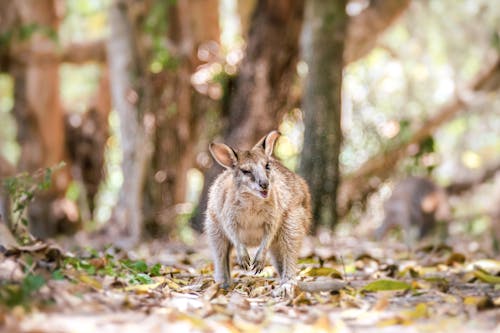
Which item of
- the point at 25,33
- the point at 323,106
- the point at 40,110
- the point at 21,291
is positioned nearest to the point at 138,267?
the point at 21,291

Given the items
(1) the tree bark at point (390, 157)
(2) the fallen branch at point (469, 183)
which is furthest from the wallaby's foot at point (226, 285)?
(2) the fallen branch at point (469, 183)

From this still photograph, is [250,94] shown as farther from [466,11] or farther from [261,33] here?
[466,11]

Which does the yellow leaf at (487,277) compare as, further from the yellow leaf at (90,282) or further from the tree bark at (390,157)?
the tree bark at (390,157)

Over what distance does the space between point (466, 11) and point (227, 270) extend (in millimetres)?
14757

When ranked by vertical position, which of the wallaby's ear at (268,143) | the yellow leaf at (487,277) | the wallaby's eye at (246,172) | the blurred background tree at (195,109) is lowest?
the yellow leaf at (487,277)

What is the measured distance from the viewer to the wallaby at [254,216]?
551 cm

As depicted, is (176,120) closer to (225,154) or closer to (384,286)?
(225,154)

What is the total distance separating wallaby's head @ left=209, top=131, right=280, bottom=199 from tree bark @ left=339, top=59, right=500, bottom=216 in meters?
6.66

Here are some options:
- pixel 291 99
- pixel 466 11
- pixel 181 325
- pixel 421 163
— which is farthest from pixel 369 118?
pixel 181 325

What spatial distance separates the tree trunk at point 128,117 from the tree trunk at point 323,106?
2.52 metres

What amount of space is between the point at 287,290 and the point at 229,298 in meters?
0.39

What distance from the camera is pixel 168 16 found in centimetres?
1225

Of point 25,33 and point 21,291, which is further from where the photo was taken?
point 25,33

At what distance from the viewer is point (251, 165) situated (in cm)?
559
